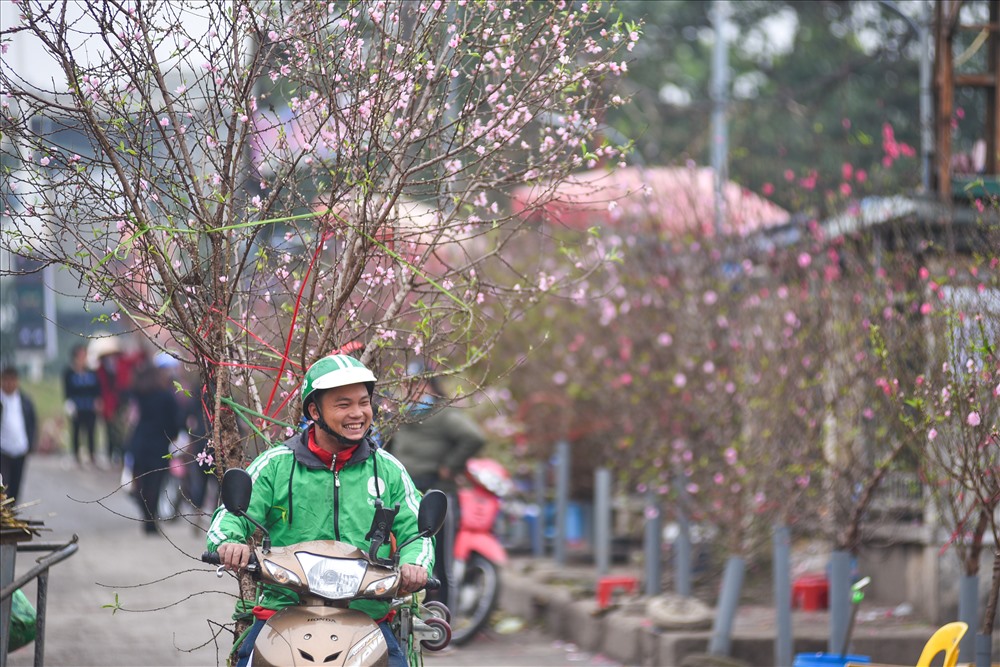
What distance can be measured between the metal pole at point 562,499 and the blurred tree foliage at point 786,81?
10.2 m

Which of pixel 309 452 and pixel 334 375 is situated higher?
pixel 334 375

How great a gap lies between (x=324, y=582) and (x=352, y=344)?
4.97ft

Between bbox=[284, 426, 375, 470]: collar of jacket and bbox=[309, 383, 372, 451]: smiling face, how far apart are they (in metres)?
0.06

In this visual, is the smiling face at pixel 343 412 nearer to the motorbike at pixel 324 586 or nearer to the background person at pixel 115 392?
the motorbike at pixel 324 586

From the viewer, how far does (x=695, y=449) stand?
1106 cm

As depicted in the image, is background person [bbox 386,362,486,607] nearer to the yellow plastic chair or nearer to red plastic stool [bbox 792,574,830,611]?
red plastic stool [bbox 792,574,830,611]

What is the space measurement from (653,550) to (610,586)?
47 cm

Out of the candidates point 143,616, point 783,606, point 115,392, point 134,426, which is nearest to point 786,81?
point 115,392

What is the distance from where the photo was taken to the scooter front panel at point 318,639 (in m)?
4.43

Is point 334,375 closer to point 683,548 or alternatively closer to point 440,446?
point 440,446

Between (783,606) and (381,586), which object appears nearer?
(381,586)

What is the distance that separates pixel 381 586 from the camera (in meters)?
4.64

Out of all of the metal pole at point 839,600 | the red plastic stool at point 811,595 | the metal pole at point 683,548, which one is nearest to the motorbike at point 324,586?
the metal pole at point 839,600

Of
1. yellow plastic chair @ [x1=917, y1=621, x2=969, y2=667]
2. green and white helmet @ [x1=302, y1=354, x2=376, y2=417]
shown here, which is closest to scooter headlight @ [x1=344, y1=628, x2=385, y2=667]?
green and white helmet @ [x1=302, y1=354, x2=376, y2=417]
